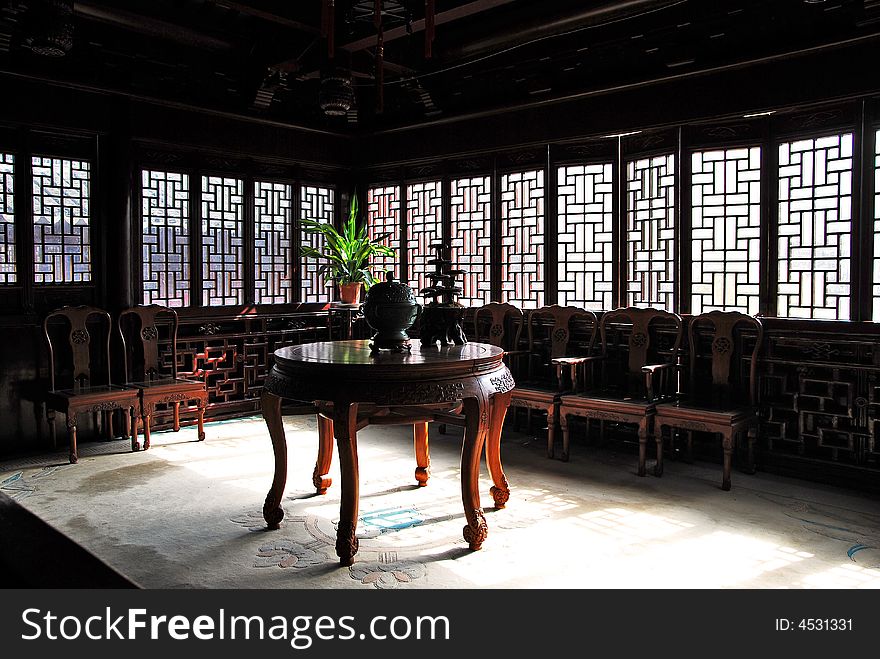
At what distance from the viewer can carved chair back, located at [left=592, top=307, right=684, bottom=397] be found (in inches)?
207

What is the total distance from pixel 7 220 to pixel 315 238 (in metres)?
2.69

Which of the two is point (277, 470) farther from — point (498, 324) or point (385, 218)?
point (385, 218)

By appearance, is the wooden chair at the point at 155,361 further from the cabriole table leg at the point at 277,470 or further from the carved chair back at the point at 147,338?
the cabriole table leg at the point at 277,470

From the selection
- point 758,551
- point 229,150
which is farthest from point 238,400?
point 758,551

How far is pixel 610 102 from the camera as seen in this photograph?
5641 millimetres

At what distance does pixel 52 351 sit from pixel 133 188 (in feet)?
4.80

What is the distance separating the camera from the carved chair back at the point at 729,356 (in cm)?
481

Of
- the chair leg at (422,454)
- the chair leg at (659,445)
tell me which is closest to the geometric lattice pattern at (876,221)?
the chair leg at (659,445)

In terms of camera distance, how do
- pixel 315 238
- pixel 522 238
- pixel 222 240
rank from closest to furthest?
1. pixel 522 238
2. pixel 222 240
3. pixel 315 238

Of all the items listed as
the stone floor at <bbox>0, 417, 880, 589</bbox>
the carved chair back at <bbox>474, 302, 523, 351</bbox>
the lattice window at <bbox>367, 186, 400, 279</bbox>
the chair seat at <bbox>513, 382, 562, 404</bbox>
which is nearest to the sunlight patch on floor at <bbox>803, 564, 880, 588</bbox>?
the stone floor at <bbox>0, 417, 880, 589</bbox>

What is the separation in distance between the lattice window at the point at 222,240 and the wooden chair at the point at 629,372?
10.2ft

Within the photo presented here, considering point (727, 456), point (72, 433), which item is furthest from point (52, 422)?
point (727, 456)

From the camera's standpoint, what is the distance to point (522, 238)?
629 cm

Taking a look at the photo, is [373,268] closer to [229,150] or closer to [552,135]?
[229,150]
